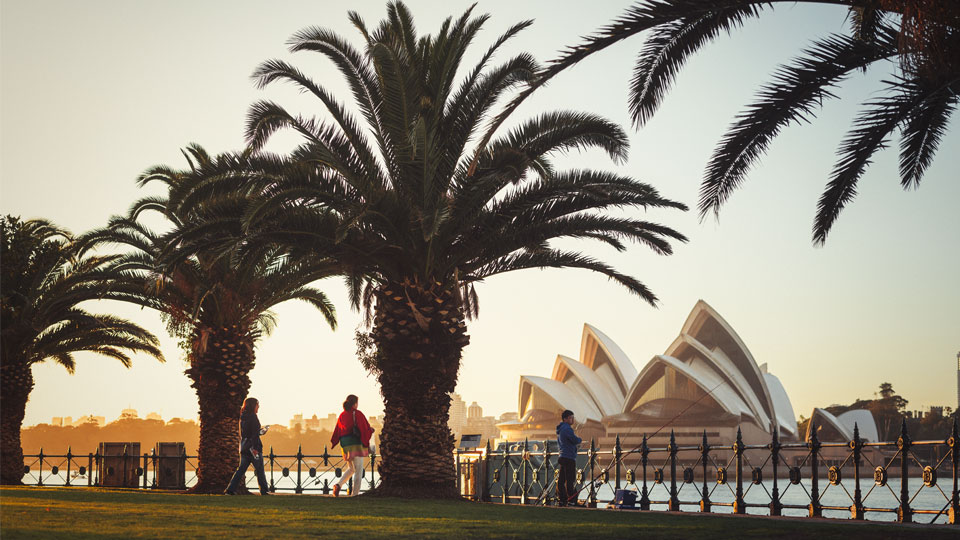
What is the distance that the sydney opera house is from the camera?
68.1 metres

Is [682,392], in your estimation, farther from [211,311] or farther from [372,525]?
[372,525]

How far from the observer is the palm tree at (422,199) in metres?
14.0

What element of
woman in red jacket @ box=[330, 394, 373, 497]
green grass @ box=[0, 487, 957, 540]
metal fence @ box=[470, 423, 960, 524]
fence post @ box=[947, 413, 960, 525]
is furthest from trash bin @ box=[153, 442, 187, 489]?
fence post @ box=[947, 413, 960, 525]

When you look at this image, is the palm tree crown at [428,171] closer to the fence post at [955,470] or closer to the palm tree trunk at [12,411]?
the fence post at [955,470]

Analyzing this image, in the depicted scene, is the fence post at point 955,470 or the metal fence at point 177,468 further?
the metal fence at point 177,468

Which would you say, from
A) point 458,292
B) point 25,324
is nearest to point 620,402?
point 25,324

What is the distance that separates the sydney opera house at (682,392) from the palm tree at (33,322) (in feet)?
154

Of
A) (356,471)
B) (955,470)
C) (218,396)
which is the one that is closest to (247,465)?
(356,471)

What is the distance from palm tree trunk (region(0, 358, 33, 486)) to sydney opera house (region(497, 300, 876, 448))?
47.6 metres

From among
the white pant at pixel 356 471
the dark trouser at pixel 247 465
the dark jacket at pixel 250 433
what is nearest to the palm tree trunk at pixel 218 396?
the dark trouser at pixel 247 465

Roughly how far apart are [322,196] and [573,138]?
12.7 ft

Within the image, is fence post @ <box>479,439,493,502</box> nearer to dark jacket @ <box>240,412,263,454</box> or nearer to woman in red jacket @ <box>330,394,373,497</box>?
woman in red jacket @ <box>330,394,373,497</box>

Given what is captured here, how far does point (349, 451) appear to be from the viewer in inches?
584

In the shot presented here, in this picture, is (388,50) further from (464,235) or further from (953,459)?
(953,459)
